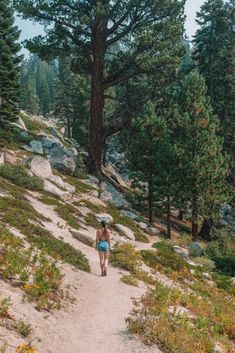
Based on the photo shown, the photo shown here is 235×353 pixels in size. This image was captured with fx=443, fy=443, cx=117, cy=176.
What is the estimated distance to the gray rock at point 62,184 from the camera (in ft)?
100

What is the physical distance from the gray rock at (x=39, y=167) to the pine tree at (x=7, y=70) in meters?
3.17

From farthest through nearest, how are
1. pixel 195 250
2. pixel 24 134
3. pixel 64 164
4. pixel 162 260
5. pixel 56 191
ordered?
pixel 24 134 → pixel 64 164 → pixel 56 191 → pixel 195 250 → pixel 162 260

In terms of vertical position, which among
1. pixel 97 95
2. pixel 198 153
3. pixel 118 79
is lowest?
pixel 198 153

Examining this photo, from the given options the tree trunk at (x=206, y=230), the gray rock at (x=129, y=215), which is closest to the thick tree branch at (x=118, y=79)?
the gray rock at (x=129, y=215)

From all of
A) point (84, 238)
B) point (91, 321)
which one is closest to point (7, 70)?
point (84, 238)

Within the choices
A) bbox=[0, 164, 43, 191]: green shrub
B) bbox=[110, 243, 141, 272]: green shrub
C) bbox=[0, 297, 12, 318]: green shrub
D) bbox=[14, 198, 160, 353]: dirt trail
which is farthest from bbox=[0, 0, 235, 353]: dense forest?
bbox=[0, 297, 12, 318]: green shrub

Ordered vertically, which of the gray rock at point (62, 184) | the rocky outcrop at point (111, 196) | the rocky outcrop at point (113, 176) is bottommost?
the rocky outcrop at point (111, 196)

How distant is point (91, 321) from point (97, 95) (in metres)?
28.0

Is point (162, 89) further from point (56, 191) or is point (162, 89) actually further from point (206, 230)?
point (56, 191)

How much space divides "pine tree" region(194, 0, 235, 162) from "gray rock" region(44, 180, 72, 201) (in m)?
16.9

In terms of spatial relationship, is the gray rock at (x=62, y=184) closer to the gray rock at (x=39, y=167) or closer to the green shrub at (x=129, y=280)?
the gray rock at (x=39, y=167)

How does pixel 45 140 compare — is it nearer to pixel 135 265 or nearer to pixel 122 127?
pixel 122 127

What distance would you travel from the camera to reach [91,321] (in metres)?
A: 10.5

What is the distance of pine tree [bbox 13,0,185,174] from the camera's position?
33625 mm
